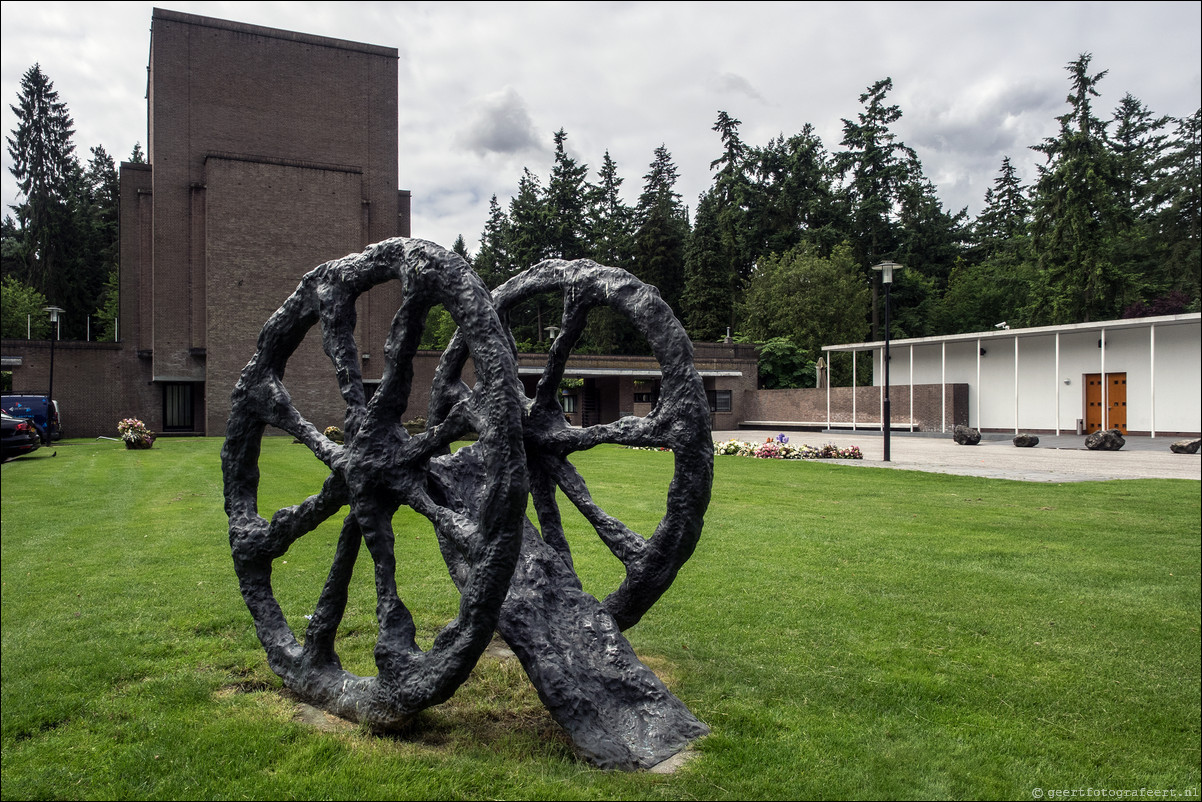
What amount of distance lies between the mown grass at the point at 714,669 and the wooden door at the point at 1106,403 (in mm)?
20311

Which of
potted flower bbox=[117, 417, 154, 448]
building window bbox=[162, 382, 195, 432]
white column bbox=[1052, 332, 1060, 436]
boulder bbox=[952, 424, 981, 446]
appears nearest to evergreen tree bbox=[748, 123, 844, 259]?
white column bbox=[1052, 332, 1060, 436]

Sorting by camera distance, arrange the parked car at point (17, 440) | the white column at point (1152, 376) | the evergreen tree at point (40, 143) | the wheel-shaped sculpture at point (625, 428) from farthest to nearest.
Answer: the white column at point (1152, 376) → the wheel-shaped sculpture at point (625, 428) → the evergreen tree at point (40, 143) → the parked car at point (17, 440)

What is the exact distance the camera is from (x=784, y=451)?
20.4 m

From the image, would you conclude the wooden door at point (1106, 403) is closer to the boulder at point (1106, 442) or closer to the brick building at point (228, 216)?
the boulder at point (1106, 442)

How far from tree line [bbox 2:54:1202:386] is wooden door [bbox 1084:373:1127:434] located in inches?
477

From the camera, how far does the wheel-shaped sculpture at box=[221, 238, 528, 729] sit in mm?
3207

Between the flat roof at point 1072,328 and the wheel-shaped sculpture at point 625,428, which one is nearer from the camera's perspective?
the wheel-shaped sculpture at point 625,428

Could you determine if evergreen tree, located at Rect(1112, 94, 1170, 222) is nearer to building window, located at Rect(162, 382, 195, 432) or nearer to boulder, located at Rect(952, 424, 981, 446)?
boulder, located at Rect(952, 424, 981, 446)

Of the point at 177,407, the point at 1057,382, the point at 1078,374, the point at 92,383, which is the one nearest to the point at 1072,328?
the point at 1057,382

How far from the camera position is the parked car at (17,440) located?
1.08 metres

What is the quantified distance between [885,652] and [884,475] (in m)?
10.5

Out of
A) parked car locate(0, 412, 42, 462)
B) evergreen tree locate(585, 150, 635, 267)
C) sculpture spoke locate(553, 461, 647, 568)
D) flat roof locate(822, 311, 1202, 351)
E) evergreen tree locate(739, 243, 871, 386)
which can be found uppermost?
evergreen tree locate(585, 150, 635, 267)

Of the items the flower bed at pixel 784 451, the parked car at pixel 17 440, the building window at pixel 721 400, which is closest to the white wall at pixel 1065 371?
the building window at pixel 721 400

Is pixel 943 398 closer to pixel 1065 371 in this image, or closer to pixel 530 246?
pixel 1065 371
